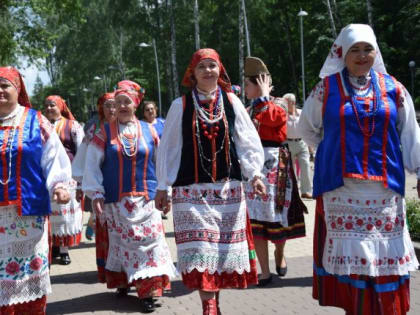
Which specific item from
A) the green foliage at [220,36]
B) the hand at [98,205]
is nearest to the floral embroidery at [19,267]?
the hand at [98,205]

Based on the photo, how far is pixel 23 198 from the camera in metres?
4.23

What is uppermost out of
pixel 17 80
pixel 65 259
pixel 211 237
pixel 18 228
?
pixel 17 80

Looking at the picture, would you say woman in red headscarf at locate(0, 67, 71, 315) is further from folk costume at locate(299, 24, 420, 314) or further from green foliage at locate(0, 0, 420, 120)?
green foliage at locate(0, 0, 420, 120)

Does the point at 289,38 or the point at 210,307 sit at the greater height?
the point at 289,38

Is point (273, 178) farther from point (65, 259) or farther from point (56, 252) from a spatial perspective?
point (56, 252)

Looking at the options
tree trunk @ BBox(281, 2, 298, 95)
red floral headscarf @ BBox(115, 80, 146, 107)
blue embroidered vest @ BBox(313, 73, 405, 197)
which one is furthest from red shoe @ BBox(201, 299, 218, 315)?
tree trunk @ BBox(281, 2, 298, 95)

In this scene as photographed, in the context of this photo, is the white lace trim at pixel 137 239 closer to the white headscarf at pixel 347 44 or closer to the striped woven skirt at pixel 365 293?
the striped woven skirt at pixel 365 293

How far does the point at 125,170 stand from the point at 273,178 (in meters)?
1.53

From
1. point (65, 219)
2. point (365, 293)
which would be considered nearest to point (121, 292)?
point (65, 219)

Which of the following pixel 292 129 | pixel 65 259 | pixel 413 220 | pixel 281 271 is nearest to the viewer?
pixel 281 271

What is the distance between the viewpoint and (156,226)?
19.1 feet

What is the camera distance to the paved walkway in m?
5.32

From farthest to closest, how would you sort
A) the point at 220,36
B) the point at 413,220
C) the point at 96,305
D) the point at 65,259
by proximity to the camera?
the point at 220,36, the point at 65,259, the point at 413,220, the point at 96,305

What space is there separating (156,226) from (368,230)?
2386 millimetres
